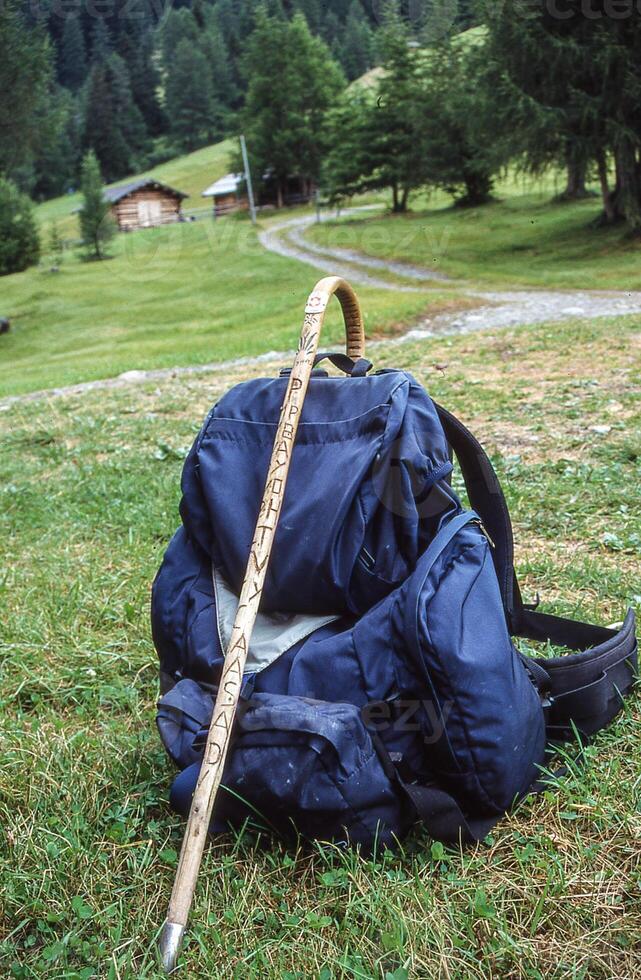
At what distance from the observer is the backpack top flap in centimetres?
240

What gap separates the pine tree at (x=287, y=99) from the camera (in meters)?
58.5

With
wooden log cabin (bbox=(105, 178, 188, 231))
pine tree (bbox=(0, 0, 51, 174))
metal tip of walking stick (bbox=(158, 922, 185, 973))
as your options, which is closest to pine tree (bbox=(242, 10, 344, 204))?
wooden log cabin (bbox=(105, 178, 188, 231))

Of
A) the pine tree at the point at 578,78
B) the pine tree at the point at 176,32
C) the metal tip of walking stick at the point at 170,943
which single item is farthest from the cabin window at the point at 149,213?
the metal tip of walking stick at the point at 170,943

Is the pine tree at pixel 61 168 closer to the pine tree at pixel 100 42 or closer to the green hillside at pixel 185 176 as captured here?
the green hillside at pixel 185 176

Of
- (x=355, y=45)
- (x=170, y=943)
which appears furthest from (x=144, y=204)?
(x=170, y=943)

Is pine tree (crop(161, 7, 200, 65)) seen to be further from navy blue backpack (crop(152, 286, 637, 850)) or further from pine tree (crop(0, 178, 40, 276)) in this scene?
navy blue backpack (crop(152, 286, 637, 850))

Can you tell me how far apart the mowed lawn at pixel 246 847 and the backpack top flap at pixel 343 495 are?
0.70 m

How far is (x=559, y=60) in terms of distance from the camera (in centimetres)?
2273

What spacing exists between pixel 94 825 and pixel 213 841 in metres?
0.36

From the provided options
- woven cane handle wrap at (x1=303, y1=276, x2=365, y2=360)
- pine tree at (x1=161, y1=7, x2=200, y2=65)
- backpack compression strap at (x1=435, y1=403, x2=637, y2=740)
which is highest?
pine tree at (x1=161, y1=7, x2=200, y2=65)

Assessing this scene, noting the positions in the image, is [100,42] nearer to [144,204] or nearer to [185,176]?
[144,204]

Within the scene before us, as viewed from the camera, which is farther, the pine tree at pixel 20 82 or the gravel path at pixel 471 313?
the pine tree at pixel 20 82

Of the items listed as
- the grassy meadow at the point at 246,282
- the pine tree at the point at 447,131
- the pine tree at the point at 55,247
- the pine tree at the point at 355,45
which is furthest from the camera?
the pine tree at the point at 355,45

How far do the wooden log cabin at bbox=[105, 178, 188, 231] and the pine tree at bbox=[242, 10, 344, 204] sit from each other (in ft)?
33.7
